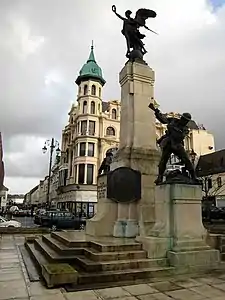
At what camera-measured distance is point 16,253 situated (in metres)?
10.2

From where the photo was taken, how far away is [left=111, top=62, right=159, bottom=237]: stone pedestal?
9.75 m

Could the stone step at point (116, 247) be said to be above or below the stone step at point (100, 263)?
above

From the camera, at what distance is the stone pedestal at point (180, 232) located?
7332 millimetres

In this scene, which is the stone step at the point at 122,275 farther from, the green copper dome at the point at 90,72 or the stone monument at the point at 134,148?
the green copper dome at the point at 90,72

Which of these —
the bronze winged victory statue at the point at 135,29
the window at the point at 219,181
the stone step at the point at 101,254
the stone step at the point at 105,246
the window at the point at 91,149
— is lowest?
the stone step at the point at 101,254

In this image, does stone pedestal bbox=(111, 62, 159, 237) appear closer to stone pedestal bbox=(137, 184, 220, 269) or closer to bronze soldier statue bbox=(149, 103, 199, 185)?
stone pedestal bbox=(137, 184, 220, 269)

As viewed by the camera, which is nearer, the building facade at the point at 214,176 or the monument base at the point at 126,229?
the monument base at the point at 126,229

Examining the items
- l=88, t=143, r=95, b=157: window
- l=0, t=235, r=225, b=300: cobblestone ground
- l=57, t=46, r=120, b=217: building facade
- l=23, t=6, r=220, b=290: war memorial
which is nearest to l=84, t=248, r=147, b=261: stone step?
l=23, t=6, r=220, b=290: war memorial

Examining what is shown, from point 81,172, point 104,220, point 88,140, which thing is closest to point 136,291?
point 104,220

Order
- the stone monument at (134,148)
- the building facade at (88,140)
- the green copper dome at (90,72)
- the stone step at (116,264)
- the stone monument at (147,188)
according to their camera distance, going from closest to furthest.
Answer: the stone step at (116,264), the stone monument at (147,188), the stone monument at (134,148), the building facade at (88,140), the green copper dome at (90,72)

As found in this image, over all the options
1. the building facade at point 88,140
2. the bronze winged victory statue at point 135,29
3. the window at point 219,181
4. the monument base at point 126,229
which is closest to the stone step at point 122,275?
the monument base at point 126,229

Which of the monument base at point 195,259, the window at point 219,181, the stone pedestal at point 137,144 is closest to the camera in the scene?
the monument base at point 195,259

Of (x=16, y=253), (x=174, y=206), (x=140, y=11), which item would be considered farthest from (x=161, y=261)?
(x=140, y=11)

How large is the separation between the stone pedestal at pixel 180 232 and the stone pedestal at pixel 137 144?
138 centimetres
